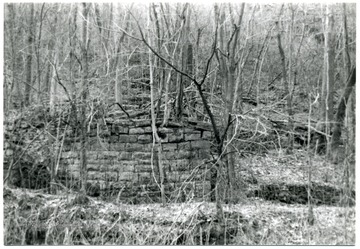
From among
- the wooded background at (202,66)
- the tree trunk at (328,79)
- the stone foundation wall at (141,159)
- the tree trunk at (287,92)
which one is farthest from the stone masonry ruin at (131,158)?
the tree trunk at (328,79)

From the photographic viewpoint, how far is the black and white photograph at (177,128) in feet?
15.5

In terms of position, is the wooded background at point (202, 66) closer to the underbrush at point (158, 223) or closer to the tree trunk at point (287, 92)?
the tree trunk at point (287, 92)

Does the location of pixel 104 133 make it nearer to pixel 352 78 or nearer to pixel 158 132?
pixel 158 132

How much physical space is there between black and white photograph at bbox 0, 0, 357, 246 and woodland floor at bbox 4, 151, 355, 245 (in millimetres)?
16

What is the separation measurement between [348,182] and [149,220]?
2.30 meters

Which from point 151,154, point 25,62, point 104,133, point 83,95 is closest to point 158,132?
point 151,154

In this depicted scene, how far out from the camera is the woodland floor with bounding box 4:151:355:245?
4633mm

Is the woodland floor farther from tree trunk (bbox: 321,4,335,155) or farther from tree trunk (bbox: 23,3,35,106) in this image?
tree trunk (bbox: 23,3,35,106)

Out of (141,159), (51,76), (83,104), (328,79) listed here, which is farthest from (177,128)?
(328,79)

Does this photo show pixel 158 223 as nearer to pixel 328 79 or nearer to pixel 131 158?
pixel 131 158

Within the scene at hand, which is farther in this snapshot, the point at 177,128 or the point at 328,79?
the point at 177,128

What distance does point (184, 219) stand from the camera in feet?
15.9

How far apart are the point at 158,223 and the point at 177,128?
131 centimetres

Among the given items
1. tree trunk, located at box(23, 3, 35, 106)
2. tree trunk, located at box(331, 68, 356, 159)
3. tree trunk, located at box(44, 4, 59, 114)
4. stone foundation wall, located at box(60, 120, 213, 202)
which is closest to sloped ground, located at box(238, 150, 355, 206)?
tree trunk, located at box(331, 68, 356, 159)
